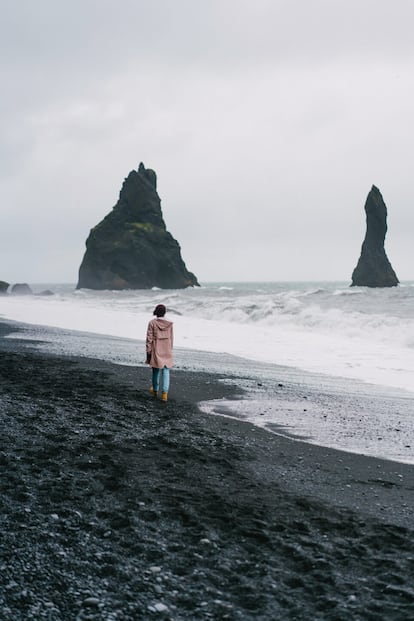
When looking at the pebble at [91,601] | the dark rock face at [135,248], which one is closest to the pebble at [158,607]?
the pebble at [91,601]

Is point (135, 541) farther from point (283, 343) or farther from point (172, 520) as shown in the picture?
point (283, 343)

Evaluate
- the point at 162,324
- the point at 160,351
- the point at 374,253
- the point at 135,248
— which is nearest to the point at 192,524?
the point at 160,351

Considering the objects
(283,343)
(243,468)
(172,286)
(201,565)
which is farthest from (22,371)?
(172,286)

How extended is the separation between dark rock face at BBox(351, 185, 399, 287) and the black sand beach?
422 ft

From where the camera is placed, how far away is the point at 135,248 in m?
138

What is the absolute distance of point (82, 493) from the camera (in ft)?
18.8

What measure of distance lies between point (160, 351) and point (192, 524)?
20.4 ft

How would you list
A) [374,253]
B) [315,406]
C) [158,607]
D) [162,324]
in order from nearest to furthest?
[158,607] → [315,406] → [162,324] → [374,253]

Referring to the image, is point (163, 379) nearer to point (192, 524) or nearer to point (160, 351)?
point (160, 351)

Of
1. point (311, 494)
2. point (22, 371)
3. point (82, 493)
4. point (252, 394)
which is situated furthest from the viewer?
point (22, 371)

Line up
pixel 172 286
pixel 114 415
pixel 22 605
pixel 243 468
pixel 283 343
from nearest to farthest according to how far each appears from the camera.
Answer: pixel 22 605 < pixel 243 468 < pixel 114 415 < pixel 283 343 < pixel 172 286

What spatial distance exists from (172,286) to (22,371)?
126 meters

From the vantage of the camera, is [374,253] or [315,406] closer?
[315,406]

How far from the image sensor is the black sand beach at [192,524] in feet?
12.7
